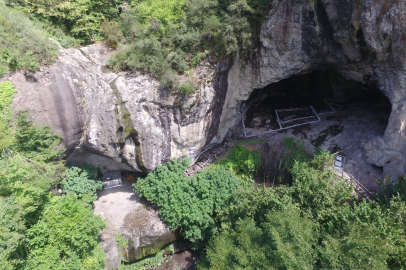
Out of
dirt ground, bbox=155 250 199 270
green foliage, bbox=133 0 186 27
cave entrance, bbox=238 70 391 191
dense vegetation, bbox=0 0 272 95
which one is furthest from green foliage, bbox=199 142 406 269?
green foliage, bbox=133 0 186 27

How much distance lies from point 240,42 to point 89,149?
10819 millimetres

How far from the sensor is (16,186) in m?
8.88

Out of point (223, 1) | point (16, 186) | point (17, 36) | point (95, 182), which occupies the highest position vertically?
point (223, 1)

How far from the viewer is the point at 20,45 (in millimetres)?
10148

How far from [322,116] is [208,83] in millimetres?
10414

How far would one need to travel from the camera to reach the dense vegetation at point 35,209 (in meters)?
8.79

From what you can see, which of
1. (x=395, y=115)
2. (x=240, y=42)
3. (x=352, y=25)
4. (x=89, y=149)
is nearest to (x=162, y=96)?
(x=89, y=149)

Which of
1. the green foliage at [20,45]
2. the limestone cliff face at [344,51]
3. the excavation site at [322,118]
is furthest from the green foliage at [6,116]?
the excavation site at [322,118]

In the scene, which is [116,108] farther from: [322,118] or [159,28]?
[322,118]

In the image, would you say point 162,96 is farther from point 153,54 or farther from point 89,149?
point 89,149

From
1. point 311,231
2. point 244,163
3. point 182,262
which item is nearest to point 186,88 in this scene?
point 244,163

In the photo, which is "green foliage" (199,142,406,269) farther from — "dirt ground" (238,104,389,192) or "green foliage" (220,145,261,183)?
"green foliage" (220,145,261,183)

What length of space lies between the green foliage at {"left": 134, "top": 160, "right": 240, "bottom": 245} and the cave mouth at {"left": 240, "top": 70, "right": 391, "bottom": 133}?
6.02 meters

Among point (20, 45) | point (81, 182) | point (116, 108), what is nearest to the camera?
point (20, 45)
